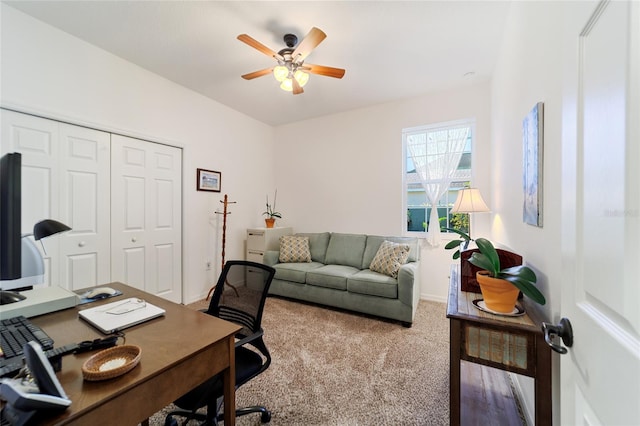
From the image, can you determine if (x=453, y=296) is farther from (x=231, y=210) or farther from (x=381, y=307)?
(x=231, y=210)

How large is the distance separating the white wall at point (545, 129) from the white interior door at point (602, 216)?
277mm

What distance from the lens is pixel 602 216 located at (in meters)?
0.53

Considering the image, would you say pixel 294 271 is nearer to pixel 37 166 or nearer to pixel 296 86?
pixel 296 86

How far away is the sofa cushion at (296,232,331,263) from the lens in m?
3.89

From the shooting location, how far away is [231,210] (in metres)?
3.93

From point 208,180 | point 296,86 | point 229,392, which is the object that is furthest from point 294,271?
point 229,392

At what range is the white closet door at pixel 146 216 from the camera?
269cm

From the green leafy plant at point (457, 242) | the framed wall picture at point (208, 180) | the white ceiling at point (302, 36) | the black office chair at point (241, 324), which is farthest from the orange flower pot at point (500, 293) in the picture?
the framed wall picture at point (208, 180)

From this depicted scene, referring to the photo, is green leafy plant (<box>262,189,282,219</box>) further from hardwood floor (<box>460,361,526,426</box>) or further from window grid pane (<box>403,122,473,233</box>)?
hardwood floor (<box>460,361,526,426</box>)

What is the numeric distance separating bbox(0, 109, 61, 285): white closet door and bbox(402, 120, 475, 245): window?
151 inches

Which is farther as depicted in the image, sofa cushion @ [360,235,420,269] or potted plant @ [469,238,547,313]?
sofa cushion @ [360,235,420,269]

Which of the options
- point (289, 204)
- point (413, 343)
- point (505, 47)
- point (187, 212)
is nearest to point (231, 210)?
point (187, 212)

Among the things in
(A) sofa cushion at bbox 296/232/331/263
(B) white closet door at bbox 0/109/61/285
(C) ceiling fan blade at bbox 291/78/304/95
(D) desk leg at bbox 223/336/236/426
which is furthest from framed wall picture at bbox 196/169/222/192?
(D) desk leg at bbox 223/336/236/426

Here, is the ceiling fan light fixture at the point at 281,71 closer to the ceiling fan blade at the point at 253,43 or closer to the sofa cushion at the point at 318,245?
the ceiling fan blade at the point at 253,43
